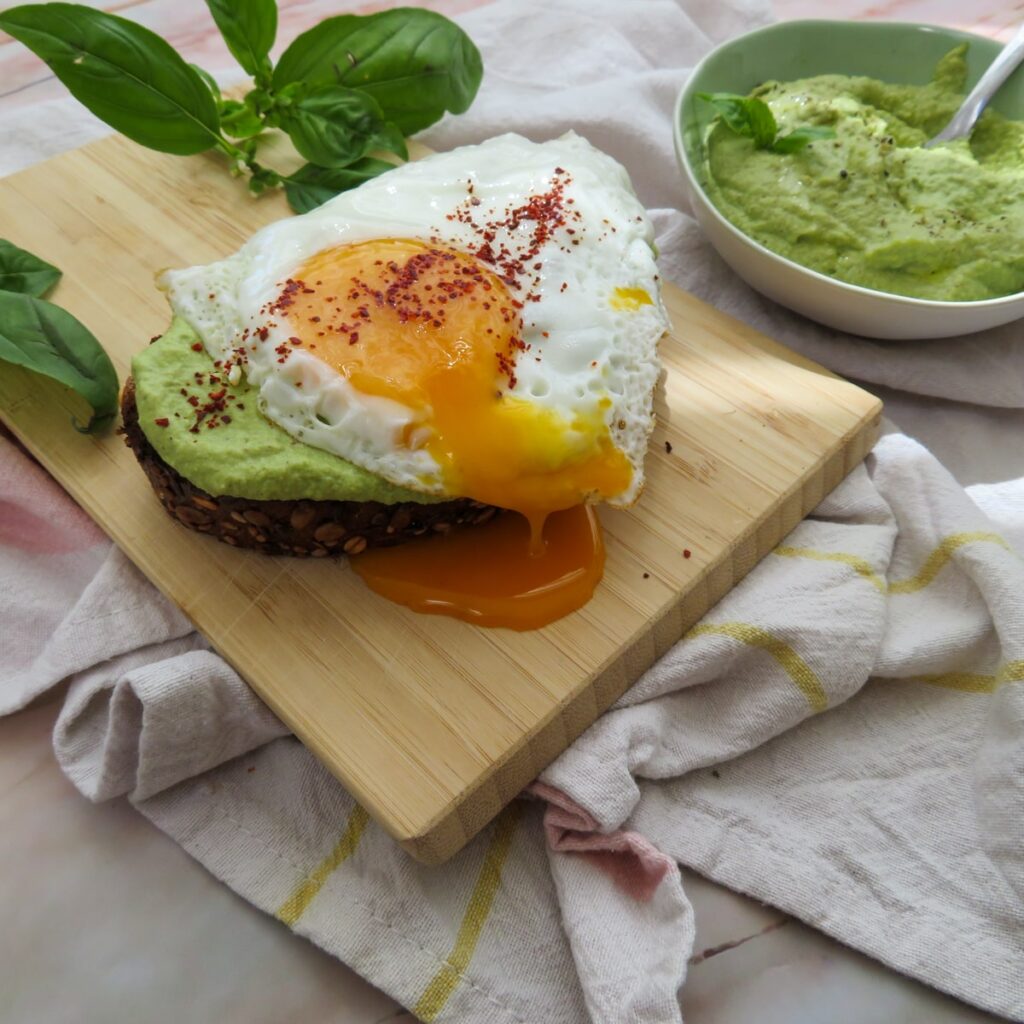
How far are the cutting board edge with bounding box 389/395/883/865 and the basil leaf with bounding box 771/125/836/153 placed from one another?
2.20 feet

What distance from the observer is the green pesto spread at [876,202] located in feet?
7.39

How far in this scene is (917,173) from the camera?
7.74 feet

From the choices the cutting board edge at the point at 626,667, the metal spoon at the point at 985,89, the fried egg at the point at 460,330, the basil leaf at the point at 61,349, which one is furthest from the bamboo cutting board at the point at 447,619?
the metal spoon at the point at 985,89

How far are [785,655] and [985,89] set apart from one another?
170cm

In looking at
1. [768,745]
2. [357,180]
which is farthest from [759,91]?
[768,745]

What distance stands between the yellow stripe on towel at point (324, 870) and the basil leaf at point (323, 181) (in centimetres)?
151

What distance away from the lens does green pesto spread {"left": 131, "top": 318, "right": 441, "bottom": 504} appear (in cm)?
174

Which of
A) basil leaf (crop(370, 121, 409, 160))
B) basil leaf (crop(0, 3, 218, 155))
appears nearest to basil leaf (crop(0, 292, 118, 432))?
Result: basil leaf (crop(0, 3, 218, 155))

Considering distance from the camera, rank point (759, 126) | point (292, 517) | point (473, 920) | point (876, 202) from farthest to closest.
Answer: point (759, 126)
point (876, 202)
point (292, 517)
point (473, 920)

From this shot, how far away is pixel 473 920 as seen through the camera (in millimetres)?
1694

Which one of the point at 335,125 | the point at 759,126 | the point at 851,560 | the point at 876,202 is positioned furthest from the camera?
the point at 335,125

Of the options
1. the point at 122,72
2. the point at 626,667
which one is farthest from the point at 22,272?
the point at 626,667

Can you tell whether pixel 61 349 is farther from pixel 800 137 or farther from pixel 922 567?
pixel 922 567

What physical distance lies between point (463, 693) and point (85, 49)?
5.79 ft
